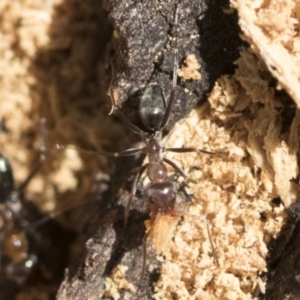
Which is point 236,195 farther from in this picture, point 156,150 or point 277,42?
point 277,42

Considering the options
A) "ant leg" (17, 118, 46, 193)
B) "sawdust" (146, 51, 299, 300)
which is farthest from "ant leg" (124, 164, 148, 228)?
"ant leg" (17, 118, 46, 193)

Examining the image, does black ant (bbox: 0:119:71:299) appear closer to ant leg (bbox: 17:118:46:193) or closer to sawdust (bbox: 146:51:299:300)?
ant leg (bbox: 17:118:46:193)

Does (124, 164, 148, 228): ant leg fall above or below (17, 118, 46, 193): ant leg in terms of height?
below

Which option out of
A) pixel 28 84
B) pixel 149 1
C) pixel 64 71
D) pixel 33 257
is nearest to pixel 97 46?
pixel 64 71

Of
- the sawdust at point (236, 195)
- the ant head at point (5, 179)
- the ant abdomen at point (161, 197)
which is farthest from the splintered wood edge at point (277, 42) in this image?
the ant head at point (5, 179)

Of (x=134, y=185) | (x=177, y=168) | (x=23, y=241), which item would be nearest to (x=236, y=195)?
(x=177, y=168)

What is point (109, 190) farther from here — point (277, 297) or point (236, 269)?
point (277, 297)
